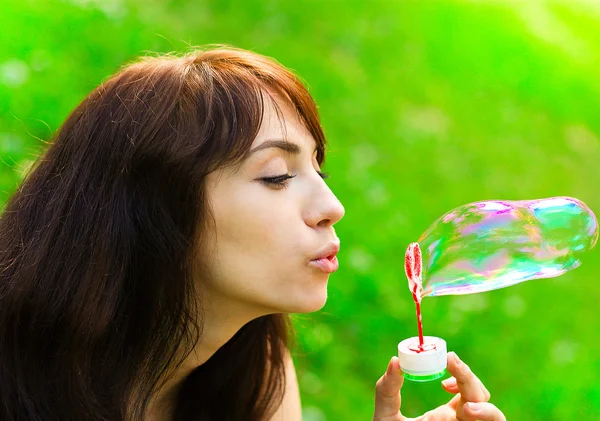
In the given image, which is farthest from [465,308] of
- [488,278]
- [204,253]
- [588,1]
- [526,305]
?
[588,1]

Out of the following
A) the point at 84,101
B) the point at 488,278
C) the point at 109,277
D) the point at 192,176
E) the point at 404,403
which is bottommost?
the point at 404,403

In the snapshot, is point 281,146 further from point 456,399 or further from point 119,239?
point 456,399

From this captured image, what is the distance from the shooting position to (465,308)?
13.4 ft

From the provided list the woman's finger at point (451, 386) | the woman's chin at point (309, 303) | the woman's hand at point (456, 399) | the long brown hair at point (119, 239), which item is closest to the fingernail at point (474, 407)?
the woman's hand at point (456, 399)

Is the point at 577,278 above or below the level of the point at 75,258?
below

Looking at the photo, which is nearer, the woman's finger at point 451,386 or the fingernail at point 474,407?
the fingernail at point 474,407

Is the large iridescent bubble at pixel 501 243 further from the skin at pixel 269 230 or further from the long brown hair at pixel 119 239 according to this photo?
the long brown hair at pixel 119 239

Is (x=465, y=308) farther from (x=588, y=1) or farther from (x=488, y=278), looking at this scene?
(x=588, y=1)

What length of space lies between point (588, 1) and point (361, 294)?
13.6 ft

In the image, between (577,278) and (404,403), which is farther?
(577,278)

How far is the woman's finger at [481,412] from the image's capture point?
6.85 feet

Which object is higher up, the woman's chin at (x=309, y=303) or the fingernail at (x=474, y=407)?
the woman's chin at (x=309, y=303)

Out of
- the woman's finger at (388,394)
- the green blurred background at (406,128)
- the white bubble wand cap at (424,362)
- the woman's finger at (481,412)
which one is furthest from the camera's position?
the green blurred background at (406,128)

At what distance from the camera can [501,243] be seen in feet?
7.58
